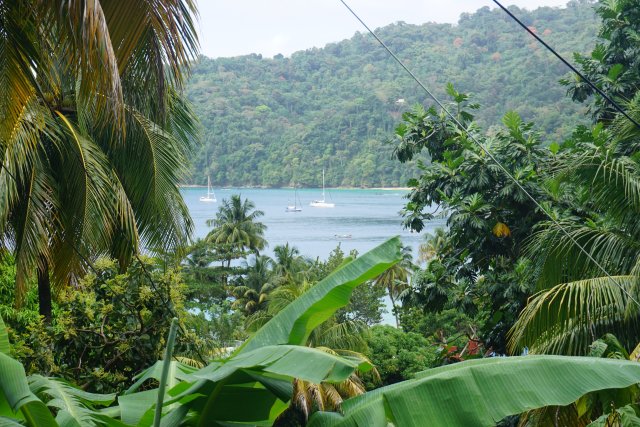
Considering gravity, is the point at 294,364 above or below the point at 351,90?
below

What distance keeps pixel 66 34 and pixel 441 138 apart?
7.59m

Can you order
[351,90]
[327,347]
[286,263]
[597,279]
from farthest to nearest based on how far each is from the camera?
[351,90]
[286,263]
[327,347]
[597,279]

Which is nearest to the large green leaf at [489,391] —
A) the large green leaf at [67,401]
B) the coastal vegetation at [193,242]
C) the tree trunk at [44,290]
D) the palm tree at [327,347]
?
the coastal vegetation at [193,242]

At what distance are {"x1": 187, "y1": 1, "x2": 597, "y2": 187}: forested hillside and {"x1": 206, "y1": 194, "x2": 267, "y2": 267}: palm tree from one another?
619cm

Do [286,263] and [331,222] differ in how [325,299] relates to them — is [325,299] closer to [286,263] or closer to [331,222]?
[286,263]

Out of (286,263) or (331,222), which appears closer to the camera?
(286,263)

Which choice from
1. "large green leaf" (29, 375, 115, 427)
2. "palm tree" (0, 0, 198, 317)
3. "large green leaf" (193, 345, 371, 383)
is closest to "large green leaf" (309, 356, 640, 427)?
"large green leaf" (193, 345, 371, 383)

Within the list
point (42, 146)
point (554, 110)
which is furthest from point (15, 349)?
point (554, 110)

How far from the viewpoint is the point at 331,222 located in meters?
118

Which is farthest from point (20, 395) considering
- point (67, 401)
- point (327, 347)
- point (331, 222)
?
point (331, 222)

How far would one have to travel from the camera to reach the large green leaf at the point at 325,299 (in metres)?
3.38

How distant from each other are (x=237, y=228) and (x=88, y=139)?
43496 millimetres

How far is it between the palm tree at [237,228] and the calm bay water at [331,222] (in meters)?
33.6

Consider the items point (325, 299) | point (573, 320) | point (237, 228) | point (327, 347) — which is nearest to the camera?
point (325, 299)
